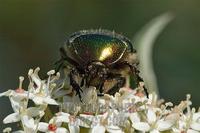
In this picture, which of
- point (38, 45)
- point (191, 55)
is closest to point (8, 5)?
point (38, 45)

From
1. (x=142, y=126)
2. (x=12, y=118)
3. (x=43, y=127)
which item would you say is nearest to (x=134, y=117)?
(x=142, y=126)

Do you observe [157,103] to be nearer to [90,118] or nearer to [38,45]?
[90,118]

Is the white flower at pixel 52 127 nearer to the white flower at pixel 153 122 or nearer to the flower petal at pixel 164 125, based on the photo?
the white flower at pixel 153 122

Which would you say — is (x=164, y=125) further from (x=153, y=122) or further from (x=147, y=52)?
(x=147, y=52)

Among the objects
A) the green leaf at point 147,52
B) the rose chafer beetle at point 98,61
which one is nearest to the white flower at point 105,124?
the rose chafer beetle at point 98,61

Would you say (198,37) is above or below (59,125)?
above

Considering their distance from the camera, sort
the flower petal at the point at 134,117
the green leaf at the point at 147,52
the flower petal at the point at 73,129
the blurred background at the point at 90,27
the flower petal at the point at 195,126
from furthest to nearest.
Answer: the blurred background at the point at 90,27 < the green leaf at the point at 147,52 < the flower petal at the point at 195,126 < the flower petal at the point at 134,117 < the flower petal at the point at 73,129
